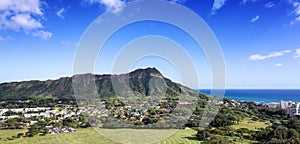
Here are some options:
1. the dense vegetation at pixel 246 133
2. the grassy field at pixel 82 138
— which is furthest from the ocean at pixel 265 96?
the grassy field at pixel 82 138

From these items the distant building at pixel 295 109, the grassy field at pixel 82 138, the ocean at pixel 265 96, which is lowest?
the grassy field at pixel 82 138

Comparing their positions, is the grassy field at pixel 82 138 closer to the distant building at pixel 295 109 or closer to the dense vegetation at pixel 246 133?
the dense vegetation at pixel 246 133

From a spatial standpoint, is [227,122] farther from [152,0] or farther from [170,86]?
[152,0]

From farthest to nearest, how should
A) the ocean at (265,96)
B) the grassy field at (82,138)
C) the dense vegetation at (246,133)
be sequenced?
the ocean at (265,96) < the grassy field at (82,138) < the dense vegetation at (246,133)

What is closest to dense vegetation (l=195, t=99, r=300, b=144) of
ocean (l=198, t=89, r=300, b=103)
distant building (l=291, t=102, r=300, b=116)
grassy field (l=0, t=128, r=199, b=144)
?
grassy field (l=0, t=128, r=199, b=144)

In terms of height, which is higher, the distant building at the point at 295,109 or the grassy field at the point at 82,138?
the distant building at the point at 295,109

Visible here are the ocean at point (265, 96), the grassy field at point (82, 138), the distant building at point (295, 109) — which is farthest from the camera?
the ocean at point (265, 96)

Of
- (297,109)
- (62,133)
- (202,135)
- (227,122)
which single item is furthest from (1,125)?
(297,109)

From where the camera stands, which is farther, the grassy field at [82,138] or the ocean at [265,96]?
the ocean at [265,96]

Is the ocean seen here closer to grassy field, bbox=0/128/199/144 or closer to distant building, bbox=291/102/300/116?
distant building, bbox=291/102/300/116

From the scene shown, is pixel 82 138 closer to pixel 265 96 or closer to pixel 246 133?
pixel 246 133

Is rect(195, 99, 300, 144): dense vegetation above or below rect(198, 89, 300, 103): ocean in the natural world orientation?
below
